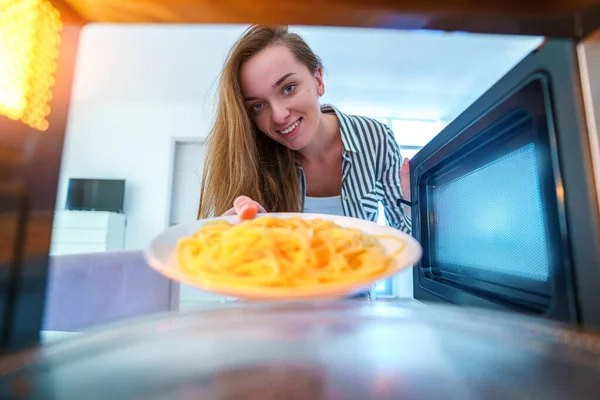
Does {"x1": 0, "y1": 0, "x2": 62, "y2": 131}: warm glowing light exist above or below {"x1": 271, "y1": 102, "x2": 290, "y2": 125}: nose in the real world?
below

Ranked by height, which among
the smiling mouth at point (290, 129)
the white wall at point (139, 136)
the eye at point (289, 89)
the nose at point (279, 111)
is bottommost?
the smiling mouth at point (290, 129)

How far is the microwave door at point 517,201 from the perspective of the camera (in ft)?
0.93

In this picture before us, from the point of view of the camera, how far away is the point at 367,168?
1.11m

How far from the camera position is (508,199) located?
0.45 meters

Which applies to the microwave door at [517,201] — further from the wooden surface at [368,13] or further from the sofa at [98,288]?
A: the sofa at [98,288]

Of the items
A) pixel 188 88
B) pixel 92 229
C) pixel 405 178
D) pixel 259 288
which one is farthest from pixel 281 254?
pixel 92 229

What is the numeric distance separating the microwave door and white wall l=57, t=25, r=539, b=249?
158 centimetres

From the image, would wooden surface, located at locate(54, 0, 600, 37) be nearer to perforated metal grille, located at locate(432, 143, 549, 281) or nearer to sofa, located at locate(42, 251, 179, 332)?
perforated metal grille, located at locate(432, 143, 549, 281)

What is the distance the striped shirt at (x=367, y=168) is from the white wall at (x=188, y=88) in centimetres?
97

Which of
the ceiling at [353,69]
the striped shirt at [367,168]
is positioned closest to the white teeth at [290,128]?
the striped shirt at [367,168]

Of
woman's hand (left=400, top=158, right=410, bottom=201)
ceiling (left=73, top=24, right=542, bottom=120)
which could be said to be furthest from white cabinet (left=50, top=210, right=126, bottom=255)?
woman's hand (left=400, top=158, right=410, bottom=201)

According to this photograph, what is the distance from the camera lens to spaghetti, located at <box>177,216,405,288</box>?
35 cm

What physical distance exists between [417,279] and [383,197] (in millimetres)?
422

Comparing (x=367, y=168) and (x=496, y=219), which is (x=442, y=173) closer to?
(x=496, y=219)
